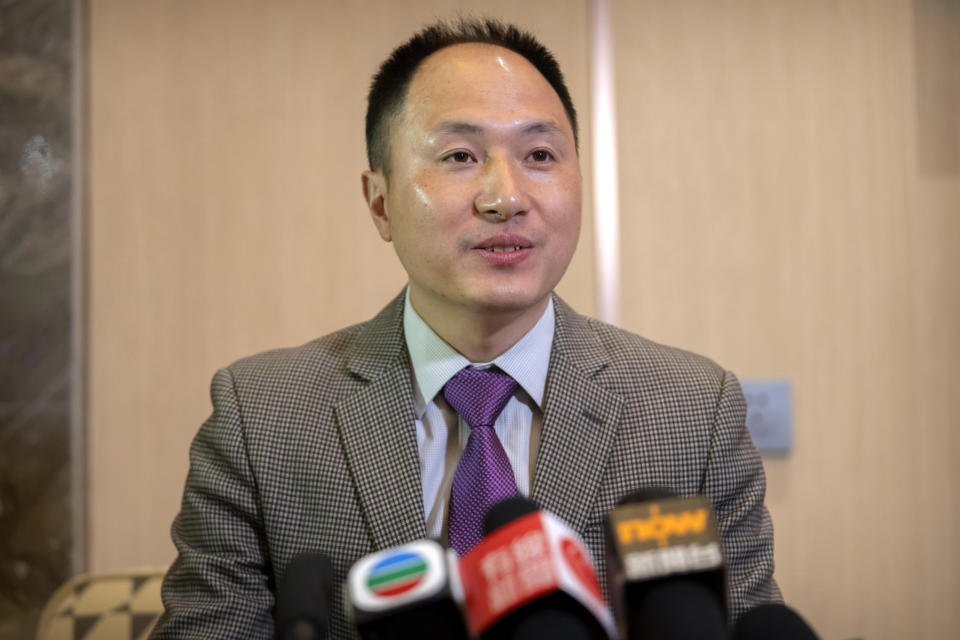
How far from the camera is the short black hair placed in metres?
1.35

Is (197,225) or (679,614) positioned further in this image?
(197,225)

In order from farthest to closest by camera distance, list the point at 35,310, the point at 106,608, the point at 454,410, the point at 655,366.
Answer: the point at 35,310
the point at 106,608
the point at 655,366
the point at 454,410

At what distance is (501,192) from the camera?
3.82 ft

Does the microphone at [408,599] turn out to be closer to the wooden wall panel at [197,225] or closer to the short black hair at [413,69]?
the short black hair at [413,69]

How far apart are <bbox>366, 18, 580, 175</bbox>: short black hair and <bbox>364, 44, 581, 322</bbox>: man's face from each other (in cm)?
4

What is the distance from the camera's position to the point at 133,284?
2113 mm

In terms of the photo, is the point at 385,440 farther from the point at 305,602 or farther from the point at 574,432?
the point at 305,602

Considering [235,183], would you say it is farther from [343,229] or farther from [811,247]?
[811,247]

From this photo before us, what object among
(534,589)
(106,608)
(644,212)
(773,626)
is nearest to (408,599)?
(534,589)

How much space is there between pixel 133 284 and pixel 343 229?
57 cm

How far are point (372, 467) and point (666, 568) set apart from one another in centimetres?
71

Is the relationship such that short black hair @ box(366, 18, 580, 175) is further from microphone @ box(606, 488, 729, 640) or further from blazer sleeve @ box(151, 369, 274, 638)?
microphone @ box(606, 488, 729, 640)

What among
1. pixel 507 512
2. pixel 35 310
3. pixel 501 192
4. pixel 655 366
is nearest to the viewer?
pixel 507 512

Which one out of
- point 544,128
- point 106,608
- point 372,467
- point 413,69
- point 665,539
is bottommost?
point 106,608
